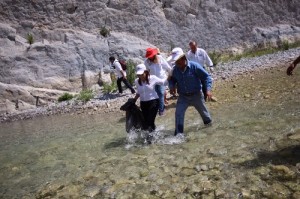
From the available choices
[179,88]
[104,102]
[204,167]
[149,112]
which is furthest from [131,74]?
[204,167]

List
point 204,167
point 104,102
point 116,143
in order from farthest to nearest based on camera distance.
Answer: point 104,102
point 116,143
point 204,167

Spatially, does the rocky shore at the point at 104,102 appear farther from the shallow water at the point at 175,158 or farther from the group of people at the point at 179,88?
the group of people at the point at 179,88

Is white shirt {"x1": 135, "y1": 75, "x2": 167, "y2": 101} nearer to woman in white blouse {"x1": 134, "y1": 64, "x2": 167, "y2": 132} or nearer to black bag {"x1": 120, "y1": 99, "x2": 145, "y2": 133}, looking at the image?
woman in white blouse {"x1": 134, "y1": 64, "x2": 167, "y2": 132}

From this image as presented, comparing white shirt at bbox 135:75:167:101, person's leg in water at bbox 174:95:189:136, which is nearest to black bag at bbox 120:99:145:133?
white shirt at bbox 135:75:167:101

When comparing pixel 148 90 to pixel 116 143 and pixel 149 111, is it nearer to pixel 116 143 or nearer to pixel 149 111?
pixel 149 111

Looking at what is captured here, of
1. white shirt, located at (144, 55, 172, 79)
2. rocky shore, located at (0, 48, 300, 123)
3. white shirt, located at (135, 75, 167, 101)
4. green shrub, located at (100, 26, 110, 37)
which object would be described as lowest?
rocky shore, located at (0, 48, 300, 123)

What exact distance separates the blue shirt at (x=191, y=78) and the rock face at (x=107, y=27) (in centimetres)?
1254

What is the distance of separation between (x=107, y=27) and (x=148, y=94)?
52.9ft

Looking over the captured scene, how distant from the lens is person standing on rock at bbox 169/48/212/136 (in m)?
6.68

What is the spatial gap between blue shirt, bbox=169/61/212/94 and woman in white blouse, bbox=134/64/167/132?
0.60m

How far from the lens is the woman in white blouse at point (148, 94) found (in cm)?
729

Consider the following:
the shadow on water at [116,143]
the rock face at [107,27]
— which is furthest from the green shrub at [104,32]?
the shadow on water at [116,143]

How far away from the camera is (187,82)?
6.80 m

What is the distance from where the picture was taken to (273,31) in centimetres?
2656
